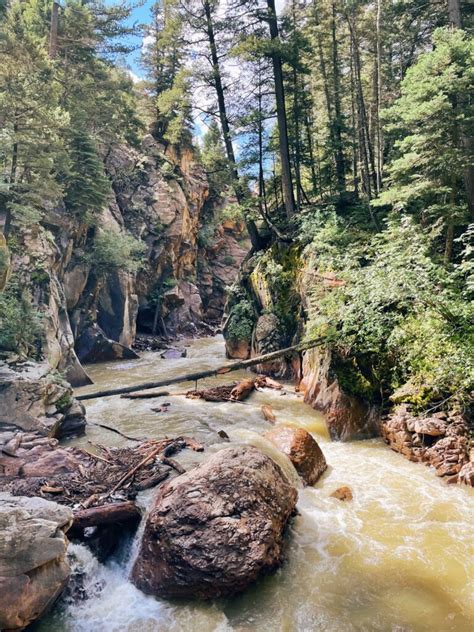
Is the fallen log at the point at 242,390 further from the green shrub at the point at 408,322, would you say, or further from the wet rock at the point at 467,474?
the wet rock at the point at 467,474

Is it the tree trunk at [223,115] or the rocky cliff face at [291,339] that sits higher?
the tree trunk at [223,115]

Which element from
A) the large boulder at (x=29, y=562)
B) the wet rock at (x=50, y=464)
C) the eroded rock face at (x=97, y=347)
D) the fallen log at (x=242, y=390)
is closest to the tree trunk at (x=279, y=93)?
the fallen log at (x=242, y=390)

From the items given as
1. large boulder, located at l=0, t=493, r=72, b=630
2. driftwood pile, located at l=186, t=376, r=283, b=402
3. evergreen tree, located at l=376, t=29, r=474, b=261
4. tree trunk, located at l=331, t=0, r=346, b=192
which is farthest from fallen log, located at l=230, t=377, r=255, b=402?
tree trunk, located at l=331, t=0, r=346, b=192

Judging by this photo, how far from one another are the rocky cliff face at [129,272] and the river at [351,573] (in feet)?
21.9

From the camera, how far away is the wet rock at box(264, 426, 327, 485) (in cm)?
738

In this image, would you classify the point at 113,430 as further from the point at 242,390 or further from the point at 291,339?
the point at 291,339

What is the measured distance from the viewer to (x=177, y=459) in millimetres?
7547

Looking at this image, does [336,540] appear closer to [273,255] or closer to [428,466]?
[428,466]

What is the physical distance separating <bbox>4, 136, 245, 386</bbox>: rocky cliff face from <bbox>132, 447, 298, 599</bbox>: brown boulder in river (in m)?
6.22

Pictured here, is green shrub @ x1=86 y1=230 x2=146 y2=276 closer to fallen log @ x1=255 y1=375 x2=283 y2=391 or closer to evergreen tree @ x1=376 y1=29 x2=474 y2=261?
fallen log @ x1=255 y1=375 x2=283 y2=391

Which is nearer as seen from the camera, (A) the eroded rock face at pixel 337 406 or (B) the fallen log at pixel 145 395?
(A) the eroded rock face at pixel 337 406

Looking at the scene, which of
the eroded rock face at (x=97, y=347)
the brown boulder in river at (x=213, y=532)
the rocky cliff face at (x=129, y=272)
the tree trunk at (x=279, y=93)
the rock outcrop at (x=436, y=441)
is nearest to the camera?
the brown boulder in river at (x=213, y=532)

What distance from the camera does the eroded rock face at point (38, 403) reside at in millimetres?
8180

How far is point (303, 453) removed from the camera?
7543 mm
